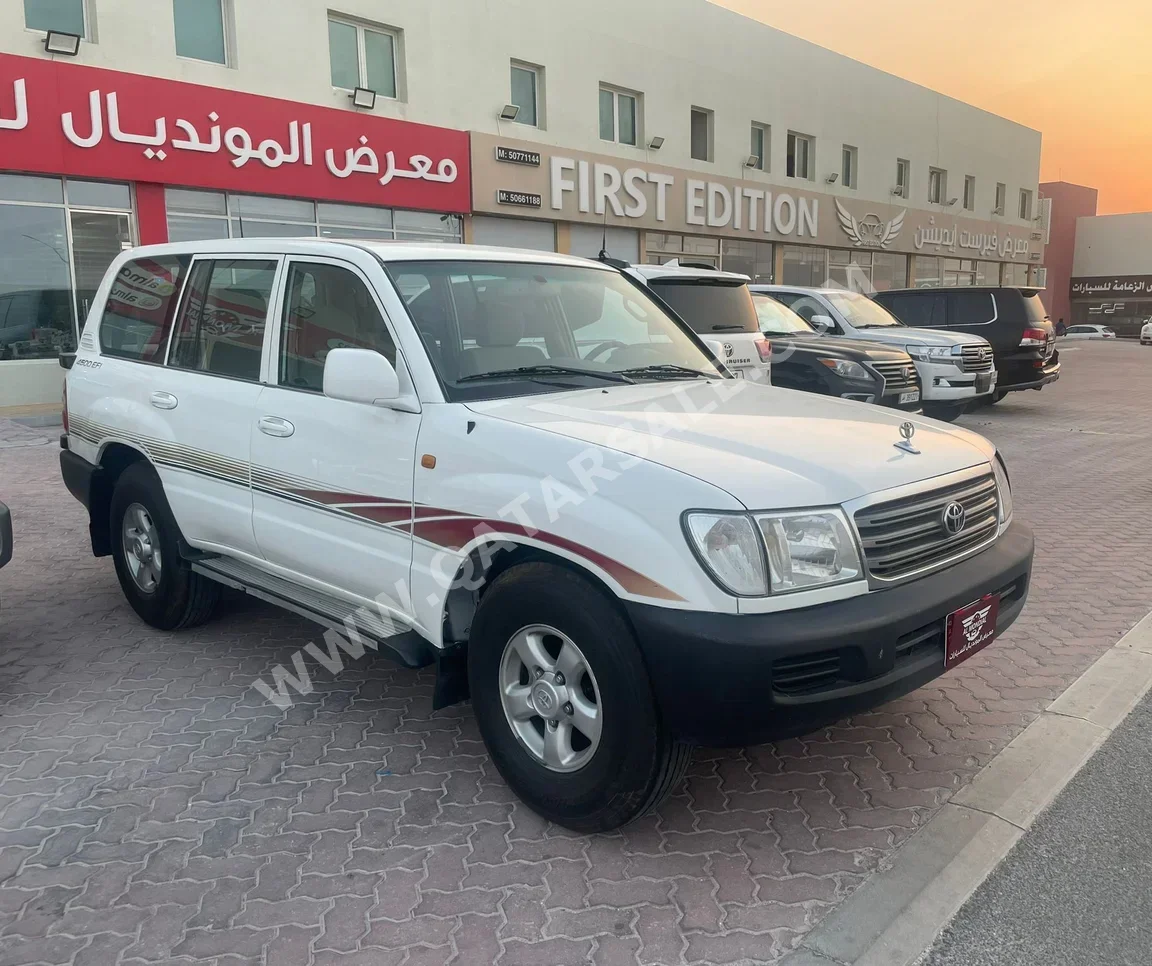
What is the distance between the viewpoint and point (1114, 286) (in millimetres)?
56844

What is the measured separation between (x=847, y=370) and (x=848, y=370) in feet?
0.04

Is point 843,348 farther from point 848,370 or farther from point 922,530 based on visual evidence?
point 922,530

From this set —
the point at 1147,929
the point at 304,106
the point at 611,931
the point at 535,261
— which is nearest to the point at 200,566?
the point at 535,261

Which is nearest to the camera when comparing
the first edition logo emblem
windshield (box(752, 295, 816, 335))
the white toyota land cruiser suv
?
the white toyota land cruiser suv

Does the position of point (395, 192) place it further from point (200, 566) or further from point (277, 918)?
point (277, 918)

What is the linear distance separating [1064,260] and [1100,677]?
61647 mm

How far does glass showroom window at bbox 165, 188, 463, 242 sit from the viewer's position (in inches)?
563

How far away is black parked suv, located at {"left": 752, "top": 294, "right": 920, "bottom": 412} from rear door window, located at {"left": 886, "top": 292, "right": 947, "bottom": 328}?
15.1ft

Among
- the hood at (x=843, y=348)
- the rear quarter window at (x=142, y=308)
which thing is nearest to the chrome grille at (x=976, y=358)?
the hood at (x=843, y=348)

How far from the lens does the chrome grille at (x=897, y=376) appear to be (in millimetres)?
10289

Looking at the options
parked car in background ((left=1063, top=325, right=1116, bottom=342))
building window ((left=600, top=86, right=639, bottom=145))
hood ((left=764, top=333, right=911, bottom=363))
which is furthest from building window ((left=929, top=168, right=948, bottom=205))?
hood ((left=764, top=333, right=911, bottom=363))

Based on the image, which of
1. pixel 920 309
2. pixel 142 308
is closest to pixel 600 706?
pixel 142 308

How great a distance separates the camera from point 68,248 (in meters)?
13.3

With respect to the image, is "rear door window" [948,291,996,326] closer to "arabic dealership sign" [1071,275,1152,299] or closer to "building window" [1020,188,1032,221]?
"building window" [1020,188,1032,221]
